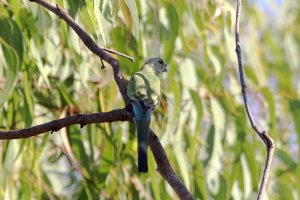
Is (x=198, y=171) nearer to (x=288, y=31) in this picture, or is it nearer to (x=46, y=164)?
(x=46, y=164)

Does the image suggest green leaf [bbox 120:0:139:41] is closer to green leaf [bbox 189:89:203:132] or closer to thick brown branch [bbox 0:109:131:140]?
thick brown branch [bbox 0:109:131:140]

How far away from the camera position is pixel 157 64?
3.65m

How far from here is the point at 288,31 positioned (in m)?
6.82

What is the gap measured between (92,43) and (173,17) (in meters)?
1.34

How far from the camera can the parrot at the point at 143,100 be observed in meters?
2.53

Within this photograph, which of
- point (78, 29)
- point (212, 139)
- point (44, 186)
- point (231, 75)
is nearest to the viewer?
point (78, 29)

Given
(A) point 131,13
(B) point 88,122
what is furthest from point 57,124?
(A) point 131,13

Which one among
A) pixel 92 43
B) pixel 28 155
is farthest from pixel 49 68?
pixel 92 43

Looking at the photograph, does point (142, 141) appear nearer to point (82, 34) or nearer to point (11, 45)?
point (82, 34)

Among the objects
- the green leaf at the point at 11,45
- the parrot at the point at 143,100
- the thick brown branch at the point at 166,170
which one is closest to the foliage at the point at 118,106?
the green leaf at the point at 11,45

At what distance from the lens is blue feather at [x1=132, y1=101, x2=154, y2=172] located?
2.52m

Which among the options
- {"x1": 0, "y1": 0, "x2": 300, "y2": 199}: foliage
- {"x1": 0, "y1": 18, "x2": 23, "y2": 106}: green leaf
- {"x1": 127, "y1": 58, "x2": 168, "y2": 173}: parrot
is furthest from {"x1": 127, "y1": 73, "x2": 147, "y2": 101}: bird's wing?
{"x1": 0, "y1": 18, "x2": 23, "y2": 106}: green leaf

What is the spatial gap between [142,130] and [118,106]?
1210 millimetres

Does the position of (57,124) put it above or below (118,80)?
below
